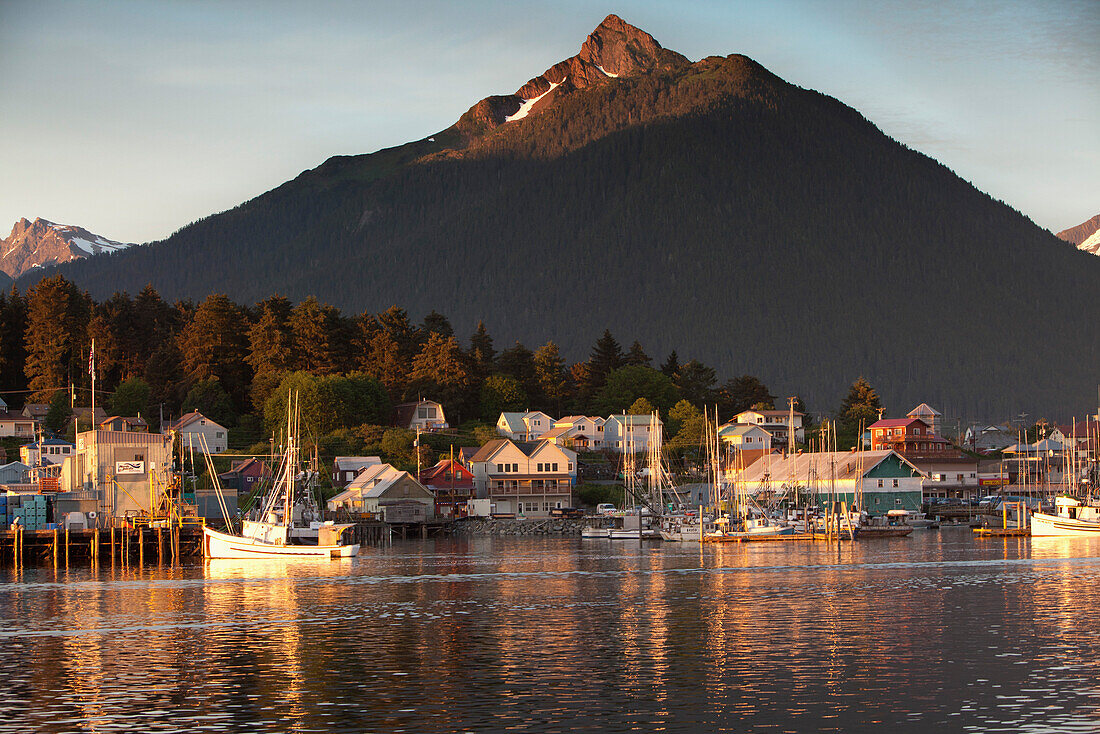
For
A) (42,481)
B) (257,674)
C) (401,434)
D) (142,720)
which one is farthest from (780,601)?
(401,434)

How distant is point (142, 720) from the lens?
1148 inches

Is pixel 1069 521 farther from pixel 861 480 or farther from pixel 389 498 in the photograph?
pixel 389 498

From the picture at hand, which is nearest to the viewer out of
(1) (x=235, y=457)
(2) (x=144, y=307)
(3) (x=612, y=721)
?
(3) (x=612, y=721)

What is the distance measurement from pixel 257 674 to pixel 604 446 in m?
136

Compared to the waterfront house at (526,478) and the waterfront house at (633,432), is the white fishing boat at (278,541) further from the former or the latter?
the waterfront house at (633,432)

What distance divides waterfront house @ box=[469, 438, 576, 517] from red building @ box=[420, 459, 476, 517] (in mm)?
2608

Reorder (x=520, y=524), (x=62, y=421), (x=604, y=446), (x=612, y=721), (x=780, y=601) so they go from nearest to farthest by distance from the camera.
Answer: (x=612, y=721) < (x=780, y=601) < (x=520, y=524) < (x=62, y=421) < (x=604, y=446)

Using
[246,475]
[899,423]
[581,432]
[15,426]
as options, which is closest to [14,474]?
[246,475]

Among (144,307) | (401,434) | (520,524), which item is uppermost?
→ (144,307)

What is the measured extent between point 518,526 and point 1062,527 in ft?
162

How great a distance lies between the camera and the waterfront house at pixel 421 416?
16275cm

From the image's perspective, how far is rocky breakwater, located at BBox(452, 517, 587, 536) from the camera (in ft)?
400

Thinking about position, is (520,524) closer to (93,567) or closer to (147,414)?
(93,567)

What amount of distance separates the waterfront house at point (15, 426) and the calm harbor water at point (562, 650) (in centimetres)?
8846
